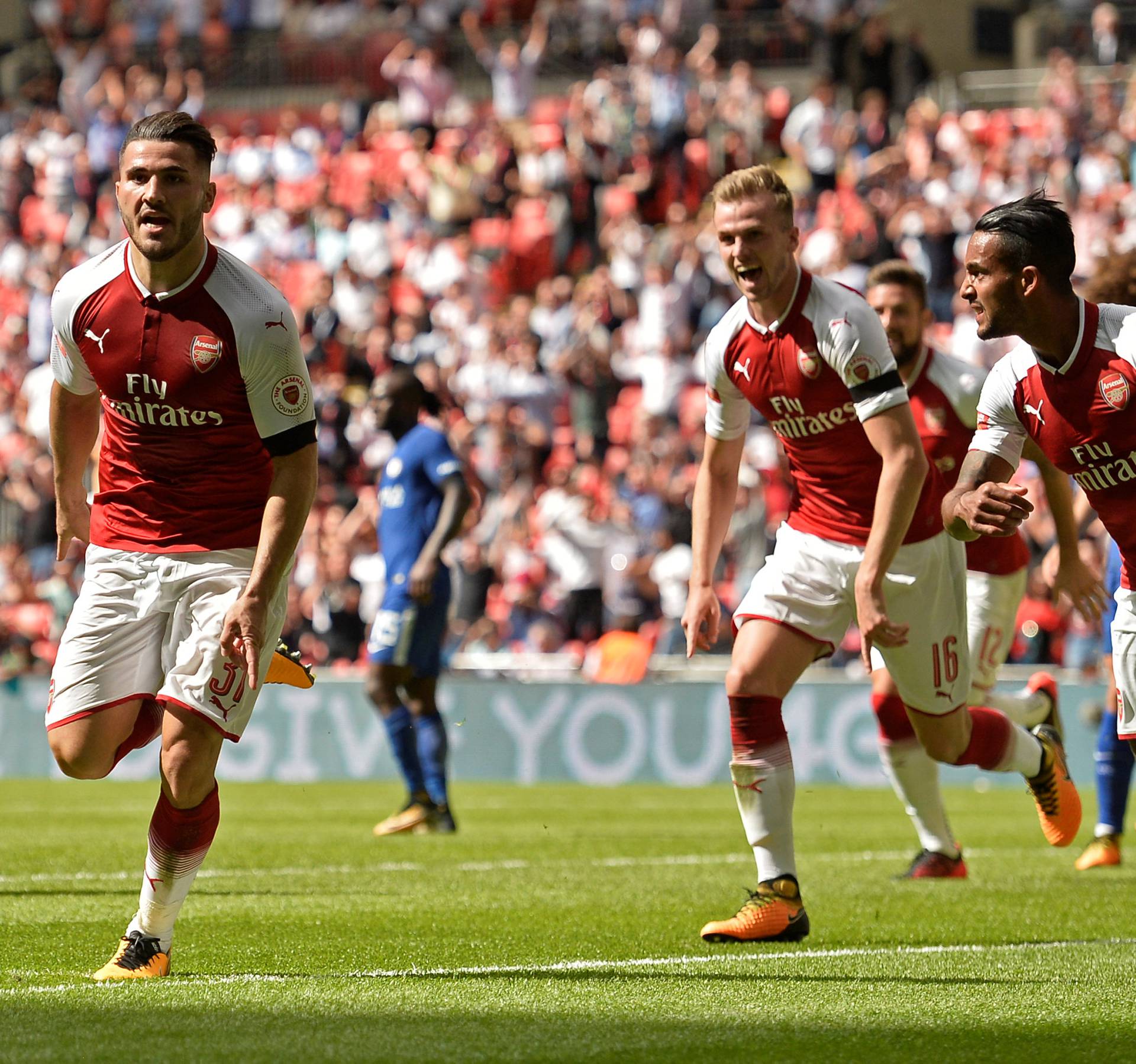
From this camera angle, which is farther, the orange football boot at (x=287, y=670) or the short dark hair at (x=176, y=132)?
the orange football boot at (x=287, y=670)

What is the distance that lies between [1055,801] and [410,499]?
4756 mm

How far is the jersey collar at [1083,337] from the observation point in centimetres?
577

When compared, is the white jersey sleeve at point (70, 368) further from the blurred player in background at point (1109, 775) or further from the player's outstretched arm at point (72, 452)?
the blurred player in background at point (1109, 775)

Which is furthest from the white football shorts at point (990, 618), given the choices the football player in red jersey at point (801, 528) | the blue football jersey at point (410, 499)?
the blue football jersey at point (410, 499)

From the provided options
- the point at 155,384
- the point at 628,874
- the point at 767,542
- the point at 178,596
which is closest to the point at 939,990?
the point at 178,596

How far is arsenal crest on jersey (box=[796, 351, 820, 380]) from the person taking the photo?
7070 mm

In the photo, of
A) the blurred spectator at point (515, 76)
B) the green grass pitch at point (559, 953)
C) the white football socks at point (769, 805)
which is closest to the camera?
the green grass pitch at point (559, 953)

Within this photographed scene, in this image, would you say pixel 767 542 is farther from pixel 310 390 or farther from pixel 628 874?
pixel 310 390

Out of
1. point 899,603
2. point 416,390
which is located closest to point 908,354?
point 899,603

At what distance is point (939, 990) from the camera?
5754mm

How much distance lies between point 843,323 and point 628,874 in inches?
138

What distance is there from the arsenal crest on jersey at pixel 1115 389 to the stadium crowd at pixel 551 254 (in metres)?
10.2

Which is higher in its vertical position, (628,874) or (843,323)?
(843,323)

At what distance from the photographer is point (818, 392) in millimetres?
7180
